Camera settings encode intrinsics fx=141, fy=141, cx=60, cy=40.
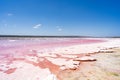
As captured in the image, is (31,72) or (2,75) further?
(31,72)

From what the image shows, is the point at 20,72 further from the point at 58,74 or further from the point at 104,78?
the point at 104,78

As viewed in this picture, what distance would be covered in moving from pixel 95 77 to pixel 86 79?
0.36 m

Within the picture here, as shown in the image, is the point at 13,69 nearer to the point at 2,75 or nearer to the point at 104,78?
the point at 2,75

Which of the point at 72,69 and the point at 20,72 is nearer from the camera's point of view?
the point at 20,72

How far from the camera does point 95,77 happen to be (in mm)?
4805

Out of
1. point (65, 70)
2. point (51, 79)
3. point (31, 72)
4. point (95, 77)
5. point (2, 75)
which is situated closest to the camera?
point (51, 79)

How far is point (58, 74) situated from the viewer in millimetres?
5309

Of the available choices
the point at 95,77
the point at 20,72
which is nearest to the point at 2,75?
the point at 20,72

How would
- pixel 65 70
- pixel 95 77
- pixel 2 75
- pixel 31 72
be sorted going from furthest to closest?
1. pixel 65 70
2. pixel 31 72
3. pixel 2 75
4. pixel 95 77

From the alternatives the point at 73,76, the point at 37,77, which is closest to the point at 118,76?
the point at 73,76

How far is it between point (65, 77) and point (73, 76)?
0.97 ft

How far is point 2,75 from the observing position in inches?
202

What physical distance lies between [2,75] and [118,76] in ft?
13.6

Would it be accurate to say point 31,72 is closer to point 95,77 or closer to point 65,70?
point 65,70
